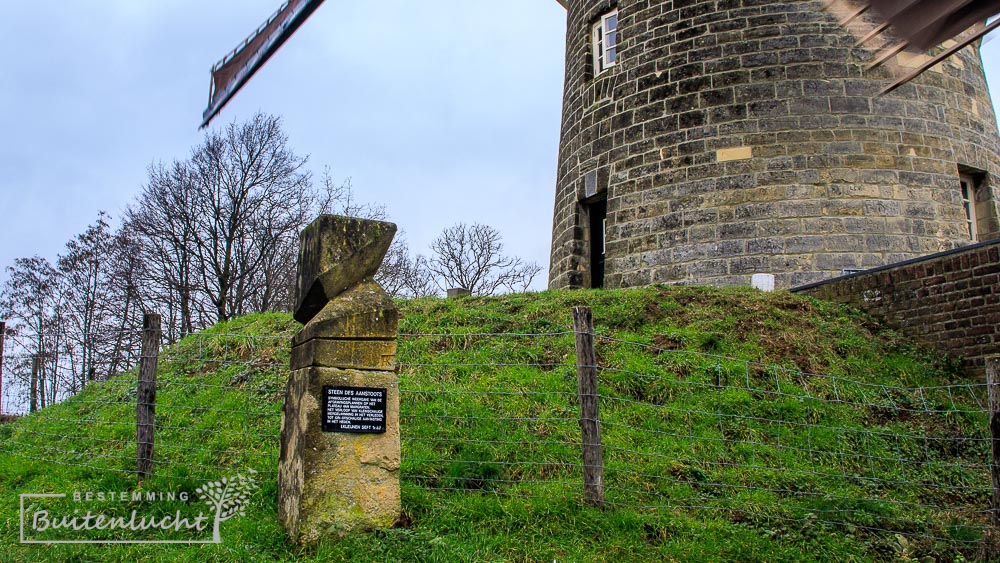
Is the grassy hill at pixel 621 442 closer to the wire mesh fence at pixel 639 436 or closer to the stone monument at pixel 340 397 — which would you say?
the wire mesh fence at pixel 639 436

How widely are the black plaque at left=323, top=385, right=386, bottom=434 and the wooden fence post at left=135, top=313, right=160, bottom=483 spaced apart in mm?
2025

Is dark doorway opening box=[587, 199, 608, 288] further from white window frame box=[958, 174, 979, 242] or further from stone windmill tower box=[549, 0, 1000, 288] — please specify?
white window frame box=[958, 174, 979, 242]

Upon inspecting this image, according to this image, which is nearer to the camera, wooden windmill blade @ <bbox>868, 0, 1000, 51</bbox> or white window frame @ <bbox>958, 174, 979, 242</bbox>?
wooden windmill blade @ <bbox>868, 0, 1000, 51</bbox>

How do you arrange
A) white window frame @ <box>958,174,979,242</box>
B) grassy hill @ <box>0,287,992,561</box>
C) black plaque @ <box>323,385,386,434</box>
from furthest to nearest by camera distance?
white window frame @ <box>958,174,979,242</box>
grassy hill @ <box>0,287,992,561</box>
black plaque @ <box>323,385,386,434</box>

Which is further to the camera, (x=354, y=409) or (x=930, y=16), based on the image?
(x=354, y=409)

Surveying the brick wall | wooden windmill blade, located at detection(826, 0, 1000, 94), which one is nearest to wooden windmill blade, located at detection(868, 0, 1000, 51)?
wooden windmill blade, located at detection(826, 0, 1000, 94)

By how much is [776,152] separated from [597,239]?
147 inches

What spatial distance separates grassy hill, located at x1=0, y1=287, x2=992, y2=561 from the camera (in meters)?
5.33

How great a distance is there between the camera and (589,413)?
18.8ft

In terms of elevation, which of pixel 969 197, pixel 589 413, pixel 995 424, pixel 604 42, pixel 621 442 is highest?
pixel 604 42

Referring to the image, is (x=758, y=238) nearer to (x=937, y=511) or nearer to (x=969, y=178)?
(x=969, y=178)

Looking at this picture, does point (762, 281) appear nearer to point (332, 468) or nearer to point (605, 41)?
point (605, 41)

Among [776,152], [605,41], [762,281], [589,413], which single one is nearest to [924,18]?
[589,413]

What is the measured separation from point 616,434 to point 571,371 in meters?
1.46
